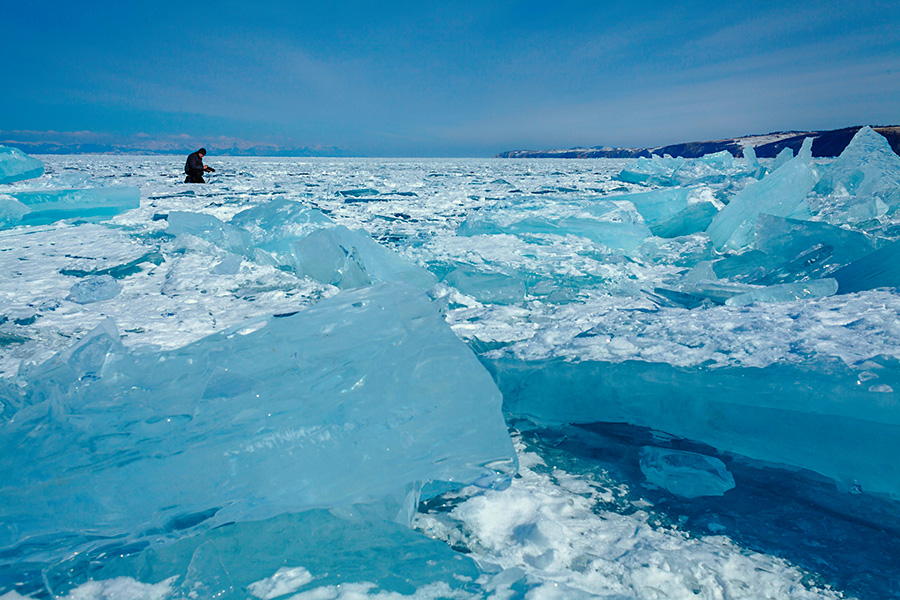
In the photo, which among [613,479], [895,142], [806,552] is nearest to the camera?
[806,552]

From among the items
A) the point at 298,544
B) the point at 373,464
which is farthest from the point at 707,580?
the point at 298,544

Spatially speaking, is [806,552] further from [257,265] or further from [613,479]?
[257,265]

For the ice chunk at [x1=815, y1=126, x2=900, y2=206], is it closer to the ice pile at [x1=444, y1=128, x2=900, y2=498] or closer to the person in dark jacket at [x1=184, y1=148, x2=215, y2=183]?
the ice pile at [x1=444, y1=128, x2=900, y2=498]

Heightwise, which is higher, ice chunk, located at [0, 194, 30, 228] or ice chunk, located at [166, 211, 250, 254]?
ice chunk, located at [0, 194, 30, 228]

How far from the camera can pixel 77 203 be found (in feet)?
18.7

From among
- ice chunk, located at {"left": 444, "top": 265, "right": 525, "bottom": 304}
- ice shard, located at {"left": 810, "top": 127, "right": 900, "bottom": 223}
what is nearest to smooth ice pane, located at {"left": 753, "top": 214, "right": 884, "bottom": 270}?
ice chunk, located at {"left": 444, "top": 265, "right": 525, "bottom": 304}

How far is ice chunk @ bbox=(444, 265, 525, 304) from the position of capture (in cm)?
258

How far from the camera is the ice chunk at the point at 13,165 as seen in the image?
9414 millimetres

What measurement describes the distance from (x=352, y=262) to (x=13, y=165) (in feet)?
37.9

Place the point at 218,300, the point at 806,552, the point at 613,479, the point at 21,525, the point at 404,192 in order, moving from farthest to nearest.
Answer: the point at 404,192 < the point at 218,300 < the point at 613,479 < the point at 806,552 < the point at 21,525

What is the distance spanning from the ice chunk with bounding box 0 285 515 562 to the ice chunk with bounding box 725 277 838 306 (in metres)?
1.66

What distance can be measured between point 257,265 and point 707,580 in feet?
10.2

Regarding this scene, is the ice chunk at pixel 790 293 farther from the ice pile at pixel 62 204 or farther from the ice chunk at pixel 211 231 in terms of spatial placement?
the ice pile at pixel 62 204

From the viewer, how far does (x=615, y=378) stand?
1.26m
